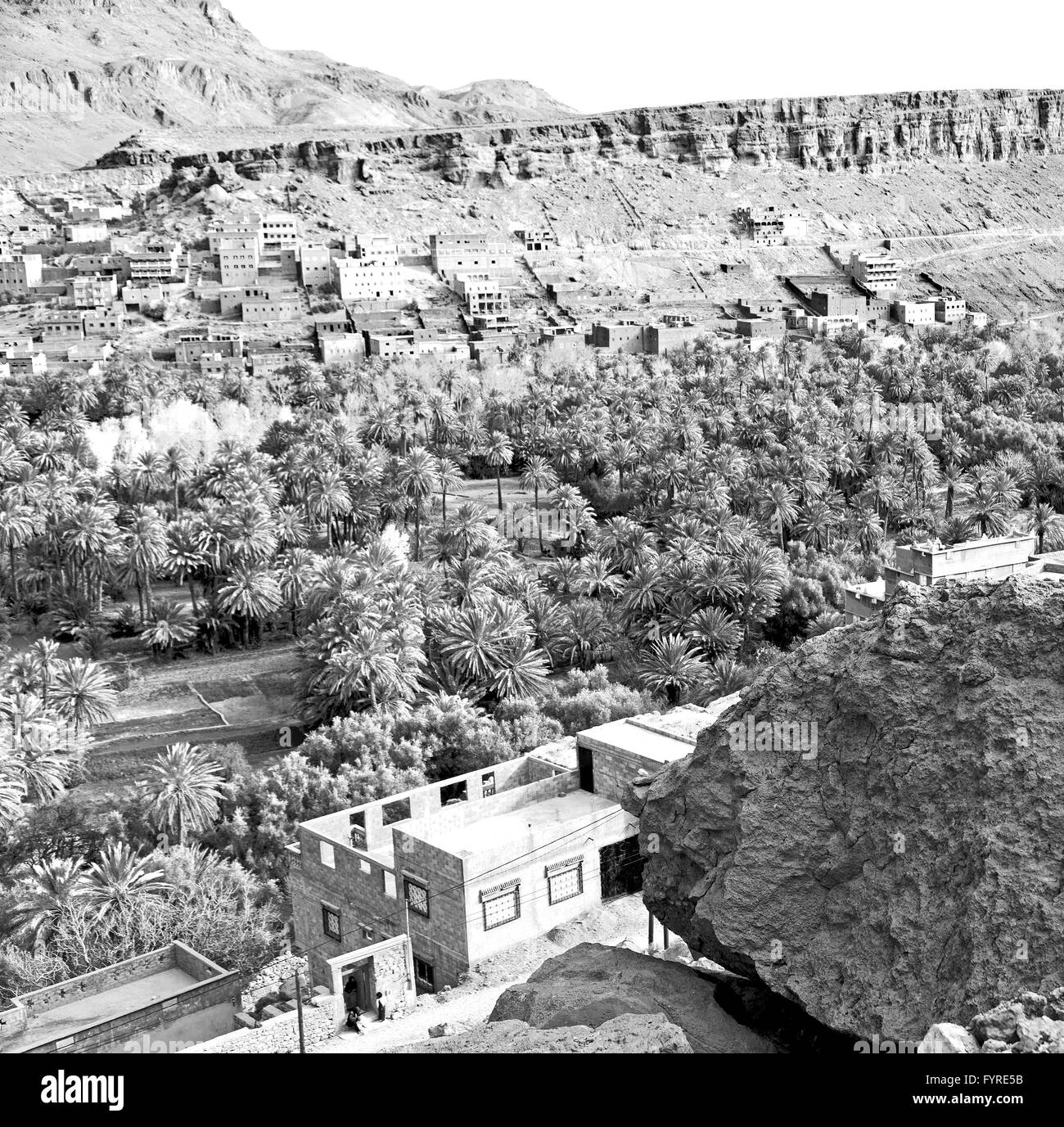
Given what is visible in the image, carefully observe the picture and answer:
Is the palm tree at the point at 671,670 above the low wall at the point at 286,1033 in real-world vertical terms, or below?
below

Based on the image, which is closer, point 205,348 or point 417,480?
point 417,480

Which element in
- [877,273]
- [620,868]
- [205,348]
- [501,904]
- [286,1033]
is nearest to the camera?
[286,1033]

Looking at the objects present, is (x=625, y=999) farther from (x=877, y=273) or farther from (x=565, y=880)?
(x=877, y=273)

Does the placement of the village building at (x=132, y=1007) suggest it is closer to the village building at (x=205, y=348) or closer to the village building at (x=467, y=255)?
the village building at (x=205, y=348)

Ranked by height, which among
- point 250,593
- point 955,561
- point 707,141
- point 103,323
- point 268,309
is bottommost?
point 250,593

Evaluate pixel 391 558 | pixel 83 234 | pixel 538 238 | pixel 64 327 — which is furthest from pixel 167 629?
pixel 83 234

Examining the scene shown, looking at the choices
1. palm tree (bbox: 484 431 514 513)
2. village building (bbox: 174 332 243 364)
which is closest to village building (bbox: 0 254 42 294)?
village building (bbox: 174 332 243 364)

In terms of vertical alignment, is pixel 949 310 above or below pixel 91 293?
below

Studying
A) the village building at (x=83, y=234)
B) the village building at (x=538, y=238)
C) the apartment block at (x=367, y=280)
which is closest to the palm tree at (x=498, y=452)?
the apartment block at (x=367, y=280)
